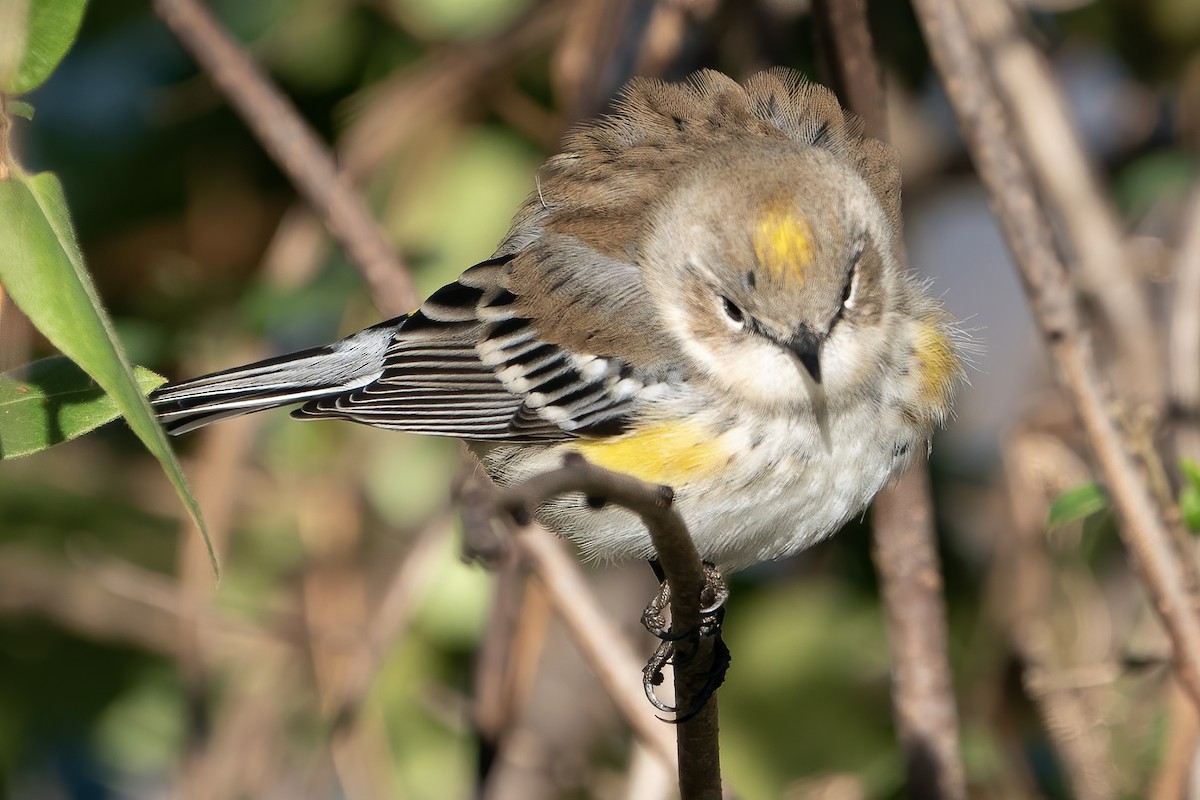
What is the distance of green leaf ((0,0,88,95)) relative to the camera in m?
1.66

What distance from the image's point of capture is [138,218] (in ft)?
12.8

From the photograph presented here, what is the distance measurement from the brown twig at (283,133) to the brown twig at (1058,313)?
1.23 metres

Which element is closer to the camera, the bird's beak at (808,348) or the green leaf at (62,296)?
the green leaf at (62,296)

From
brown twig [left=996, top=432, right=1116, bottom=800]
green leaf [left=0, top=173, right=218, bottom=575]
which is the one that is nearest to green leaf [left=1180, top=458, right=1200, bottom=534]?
brown twig [left=996, top=432, right=1116, bottom=800]

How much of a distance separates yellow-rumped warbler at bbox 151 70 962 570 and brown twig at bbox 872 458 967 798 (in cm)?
31

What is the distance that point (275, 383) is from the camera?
2.90m

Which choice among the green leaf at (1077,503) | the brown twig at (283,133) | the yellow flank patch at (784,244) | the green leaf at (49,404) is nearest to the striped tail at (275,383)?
the brown twig at (283,133)

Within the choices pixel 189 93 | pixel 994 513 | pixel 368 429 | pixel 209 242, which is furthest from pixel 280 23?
pixel 994 513

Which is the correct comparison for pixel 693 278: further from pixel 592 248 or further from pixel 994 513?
pixel 994 513

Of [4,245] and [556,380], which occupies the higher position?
[556,380]

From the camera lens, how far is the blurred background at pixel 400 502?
11.4 feet

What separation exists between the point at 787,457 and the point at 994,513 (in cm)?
153

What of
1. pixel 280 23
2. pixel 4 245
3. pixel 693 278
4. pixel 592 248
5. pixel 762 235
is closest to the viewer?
pixel 4 245

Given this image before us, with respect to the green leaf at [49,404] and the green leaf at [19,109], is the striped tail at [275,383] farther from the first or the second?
the green leaf at [19,109]
